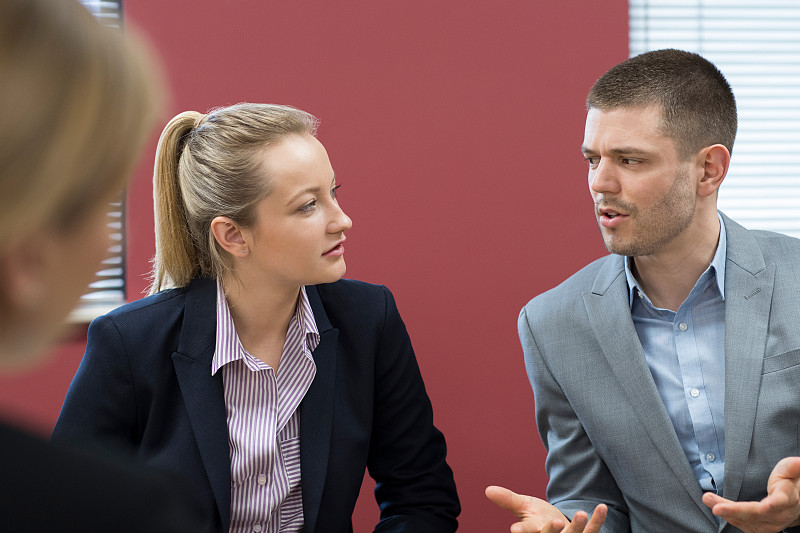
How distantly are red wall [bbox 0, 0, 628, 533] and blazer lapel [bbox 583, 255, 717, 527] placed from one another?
54 centimetres

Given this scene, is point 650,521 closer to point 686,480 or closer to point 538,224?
point 686,480

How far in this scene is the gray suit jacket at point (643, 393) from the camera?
67.4 inches

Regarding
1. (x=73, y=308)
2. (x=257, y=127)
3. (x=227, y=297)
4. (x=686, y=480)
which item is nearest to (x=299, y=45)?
(x=257, y=127)

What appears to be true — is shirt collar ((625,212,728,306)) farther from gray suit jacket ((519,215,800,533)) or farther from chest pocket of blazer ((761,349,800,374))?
chest pocket of blazer ((761,349,800,374))

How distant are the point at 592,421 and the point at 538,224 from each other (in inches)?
31.2

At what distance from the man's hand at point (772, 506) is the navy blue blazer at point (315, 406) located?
0.66 meters

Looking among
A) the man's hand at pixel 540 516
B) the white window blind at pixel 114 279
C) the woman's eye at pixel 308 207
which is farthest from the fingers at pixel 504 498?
the white window blind at pixel 114 279

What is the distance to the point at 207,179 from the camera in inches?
73.1

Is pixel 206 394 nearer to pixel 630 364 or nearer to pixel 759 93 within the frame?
pixel 630 364

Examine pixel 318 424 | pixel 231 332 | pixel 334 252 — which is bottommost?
pixel 318 424

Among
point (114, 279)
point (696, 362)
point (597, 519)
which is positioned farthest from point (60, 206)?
point (114, 279)

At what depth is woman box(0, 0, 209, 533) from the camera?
1.78 ft

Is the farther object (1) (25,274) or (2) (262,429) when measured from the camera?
(2) (262,429)

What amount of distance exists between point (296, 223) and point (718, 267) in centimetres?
99
